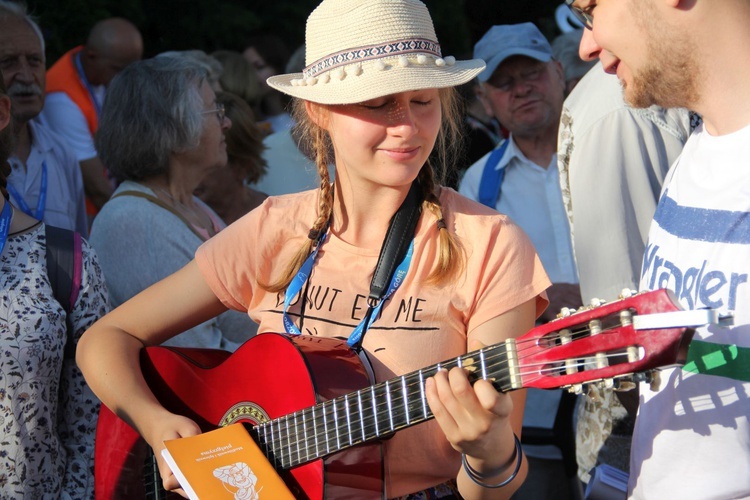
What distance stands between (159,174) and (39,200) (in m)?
0.90

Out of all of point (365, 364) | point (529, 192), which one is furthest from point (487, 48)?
point (365, 364)

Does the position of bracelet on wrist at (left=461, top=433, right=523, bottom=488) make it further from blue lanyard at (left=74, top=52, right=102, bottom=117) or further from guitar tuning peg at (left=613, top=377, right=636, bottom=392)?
blue lanyard at (left=74, top=52, right=102, bottom=117)

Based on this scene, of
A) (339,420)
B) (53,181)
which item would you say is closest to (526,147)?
(53,181)

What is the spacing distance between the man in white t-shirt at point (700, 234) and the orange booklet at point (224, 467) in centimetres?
91

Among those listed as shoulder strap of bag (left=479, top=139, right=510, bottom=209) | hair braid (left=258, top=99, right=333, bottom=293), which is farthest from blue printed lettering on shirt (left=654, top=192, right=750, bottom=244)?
shoulder strap of bag (left=479, top=139, right=510, bottom=209)

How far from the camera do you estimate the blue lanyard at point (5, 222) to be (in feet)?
10.1

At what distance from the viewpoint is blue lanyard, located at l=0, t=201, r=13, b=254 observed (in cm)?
308

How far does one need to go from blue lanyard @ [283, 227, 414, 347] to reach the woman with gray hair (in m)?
1.41

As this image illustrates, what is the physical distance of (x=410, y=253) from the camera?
254cm

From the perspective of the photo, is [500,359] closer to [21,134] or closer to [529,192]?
[529,192]

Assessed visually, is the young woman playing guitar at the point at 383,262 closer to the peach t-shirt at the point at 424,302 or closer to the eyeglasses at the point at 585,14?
the peach t-shirt at the point at 424,302

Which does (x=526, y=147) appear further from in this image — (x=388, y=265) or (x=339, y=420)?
(x=339, y=420)

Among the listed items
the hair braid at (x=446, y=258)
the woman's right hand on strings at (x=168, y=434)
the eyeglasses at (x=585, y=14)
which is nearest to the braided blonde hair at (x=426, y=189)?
the hair braid at (x=446, y=258)

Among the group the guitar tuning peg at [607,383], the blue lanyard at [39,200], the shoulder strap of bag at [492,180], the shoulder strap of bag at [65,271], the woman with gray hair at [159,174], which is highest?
the guitar tuning peg at [607,383]
